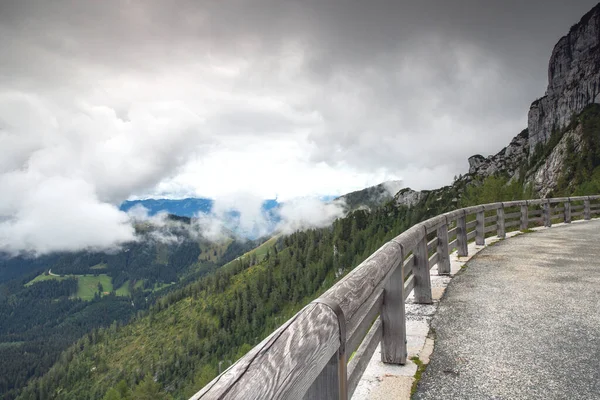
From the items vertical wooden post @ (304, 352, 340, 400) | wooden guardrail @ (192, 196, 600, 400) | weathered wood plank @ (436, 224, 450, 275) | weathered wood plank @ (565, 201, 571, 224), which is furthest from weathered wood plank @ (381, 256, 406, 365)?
weathered wood plank @ (565, 201, 571, 224)

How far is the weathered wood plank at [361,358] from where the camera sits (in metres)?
2.95

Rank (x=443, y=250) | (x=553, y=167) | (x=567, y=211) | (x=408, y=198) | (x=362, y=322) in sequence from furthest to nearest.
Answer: (x=408, y=198)
(x=553, y=167)
(x=567, y=211)
(x=443, y=250)
(x=362, y=322)

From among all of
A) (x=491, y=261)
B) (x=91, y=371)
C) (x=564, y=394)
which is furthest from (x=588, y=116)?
(x=91, y=371)

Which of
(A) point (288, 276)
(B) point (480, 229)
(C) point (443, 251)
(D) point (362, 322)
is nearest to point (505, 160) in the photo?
(A) point (288, 276)

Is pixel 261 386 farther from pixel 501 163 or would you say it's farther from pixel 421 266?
pixel 501 163

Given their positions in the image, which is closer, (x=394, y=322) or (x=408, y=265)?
(x=394, y=322)

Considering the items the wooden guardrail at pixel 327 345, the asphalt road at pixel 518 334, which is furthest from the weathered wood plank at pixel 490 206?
the wooden guardrail at pixel 327 345

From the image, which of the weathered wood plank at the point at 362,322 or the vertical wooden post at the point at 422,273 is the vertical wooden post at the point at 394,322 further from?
the vertical wooden post at the point at 422,273

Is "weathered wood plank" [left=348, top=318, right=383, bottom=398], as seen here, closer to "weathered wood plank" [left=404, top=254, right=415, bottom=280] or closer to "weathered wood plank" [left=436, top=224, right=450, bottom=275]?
"weathered wood plank" [left=404, top=254, right=415, bottom=280]

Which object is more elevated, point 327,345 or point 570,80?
point 570,80

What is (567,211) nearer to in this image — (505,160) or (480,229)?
(480,229)

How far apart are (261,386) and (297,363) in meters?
0.29

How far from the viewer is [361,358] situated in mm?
3184

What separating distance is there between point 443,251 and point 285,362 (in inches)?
305
